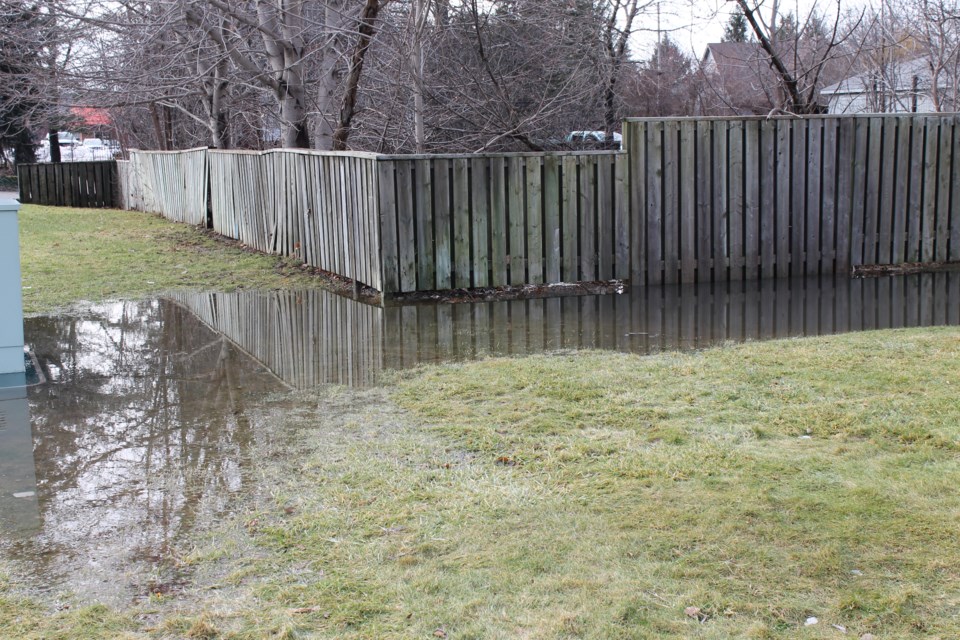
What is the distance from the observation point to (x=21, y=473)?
5262 millimetres

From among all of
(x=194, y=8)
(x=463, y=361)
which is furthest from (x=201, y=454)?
(x=194, y=8)

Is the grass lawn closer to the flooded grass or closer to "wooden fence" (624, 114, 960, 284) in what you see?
the flooded grass

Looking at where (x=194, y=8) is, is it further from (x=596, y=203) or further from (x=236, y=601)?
(x=236, y=601)

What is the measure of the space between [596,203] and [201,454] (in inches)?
258

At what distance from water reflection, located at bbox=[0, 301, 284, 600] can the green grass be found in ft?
7.79

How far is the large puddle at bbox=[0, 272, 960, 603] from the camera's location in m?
4.45

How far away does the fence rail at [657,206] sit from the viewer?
10555 millimetres

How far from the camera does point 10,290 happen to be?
283 inches

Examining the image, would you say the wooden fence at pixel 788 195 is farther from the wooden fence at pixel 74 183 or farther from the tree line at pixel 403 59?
the wooden fence at pixel 74 183

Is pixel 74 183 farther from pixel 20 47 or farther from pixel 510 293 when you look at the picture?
pixel 510 293

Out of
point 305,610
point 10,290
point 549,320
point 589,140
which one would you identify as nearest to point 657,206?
point 549,320

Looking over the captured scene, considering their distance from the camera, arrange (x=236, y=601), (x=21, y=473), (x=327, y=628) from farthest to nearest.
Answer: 1. (x=21, y=473)
2. (x=236, y=601)
3. (x=327, y=628)

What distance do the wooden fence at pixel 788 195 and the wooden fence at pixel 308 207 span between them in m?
2.99

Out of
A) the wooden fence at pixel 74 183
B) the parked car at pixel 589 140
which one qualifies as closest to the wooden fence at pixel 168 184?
the wooden fence at pixel 74 183
